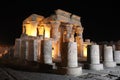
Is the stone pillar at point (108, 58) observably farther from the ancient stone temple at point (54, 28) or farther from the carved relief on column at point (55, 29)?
the carved relief on column at point (55, 29)

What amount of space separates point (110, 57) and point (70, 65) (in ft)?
22.9

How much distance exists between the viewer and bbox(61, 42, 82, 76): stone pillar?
13086 mm

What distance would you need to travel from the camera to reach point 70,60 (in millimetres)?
Result: 13430

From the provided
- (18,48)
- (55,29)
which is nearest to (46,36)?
(55,29)

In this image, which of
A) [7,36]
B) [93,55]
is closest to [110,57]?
[93,55]

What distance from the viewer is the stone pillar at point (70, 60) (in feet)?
42.9

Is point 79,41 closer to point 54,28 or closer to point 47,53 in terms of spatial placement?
point 54,28

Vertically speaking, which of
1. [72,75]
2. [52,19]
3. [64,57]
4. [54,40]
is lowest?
[72,75]

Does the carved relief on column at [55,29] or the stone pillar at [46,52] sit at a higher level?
the carved relief on column at [55,29]

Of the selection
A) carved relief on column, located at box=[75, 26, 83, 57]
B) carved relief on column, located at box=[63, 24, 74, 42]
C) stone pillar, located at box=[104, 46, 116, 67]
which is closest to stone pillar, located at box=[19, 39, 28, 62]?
stone pillar, located at box=[104, 46, 116, 67]

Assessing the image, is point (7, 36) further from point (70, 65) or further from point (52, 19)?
point (70, 65)

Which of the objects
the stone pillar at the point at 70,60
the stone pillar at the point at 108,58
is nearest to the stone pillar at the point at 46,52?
the stone pillar at the point at 70,60

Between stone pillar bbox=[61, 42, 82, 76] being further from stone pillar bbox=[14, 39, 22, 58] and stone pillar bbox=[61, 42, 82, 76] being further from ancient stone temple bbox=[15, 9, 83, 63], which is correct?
ancient stone temple bbox=[15, 9, 83, 63]

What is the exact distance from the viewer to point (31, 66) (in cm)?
1680
